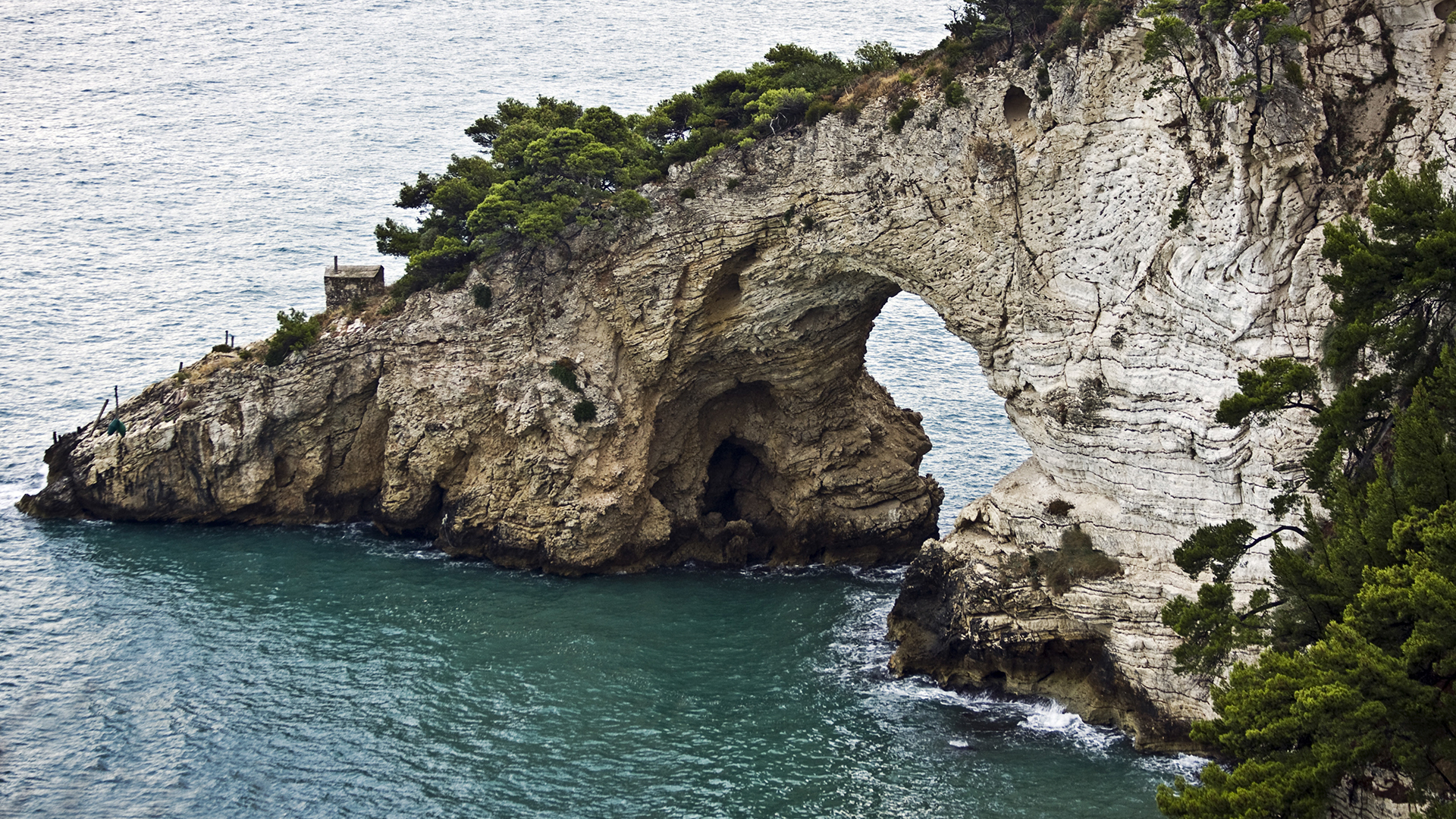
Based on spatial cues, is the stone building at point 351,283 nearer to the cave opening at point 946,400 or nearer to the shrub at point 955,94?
the cave opening at point 946,400

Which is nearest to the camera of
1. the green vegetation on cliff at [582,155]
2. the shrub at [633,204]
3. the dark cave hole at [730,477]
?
the green vegetation on cliff at [582,155]

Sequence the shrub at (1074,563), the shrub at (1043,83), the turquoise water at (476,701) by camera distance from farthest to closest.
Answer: the shrub at (1043,83), the shrub at (1074,563), the turquoise water at (476,701)

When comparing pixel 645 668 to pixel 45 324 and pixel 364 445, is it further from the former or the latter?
pixel 45 324

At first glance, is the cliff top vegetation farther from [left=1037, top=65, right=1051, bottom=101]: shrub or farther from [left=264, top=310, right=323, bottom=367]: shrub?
[left=264, top=310, right=323, bottom=367]: shrub

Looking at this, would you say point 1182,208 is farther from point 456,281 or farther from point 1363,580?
point 456,281

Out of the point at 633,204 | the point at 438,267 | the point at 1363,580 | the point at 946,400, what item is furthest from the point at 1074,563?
the point at 438,267

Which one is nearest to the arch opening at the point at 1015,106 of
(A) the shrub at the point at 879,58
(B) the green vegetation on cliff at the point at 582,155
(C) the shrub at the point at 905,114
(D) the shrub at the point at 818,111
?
(C) the shrub at the point at 905,114

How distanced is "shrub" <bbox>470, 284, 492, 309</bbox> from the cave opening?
18.4 meters

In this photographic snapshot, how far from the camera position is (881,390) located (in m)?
57.1

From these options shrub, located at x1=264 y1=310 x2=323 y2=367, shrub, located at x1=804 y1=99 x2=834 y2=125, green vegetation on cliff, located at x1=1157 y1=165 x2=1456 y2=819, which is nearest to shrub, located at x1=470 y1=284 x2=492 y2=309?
shrub, located at x1=264 y1=310 x2=323 y2=367

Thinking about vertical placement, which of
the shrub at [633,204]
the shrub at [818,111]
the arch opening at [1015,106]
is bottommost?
the shrub at [633,204]

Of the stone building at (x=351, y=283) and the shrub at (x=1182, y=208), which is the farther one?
the stone building at (x=351, y=283)

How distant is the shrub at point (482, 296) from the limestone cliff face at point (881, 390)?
376mm

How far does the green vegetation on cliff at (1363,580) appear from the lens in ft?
75.4
